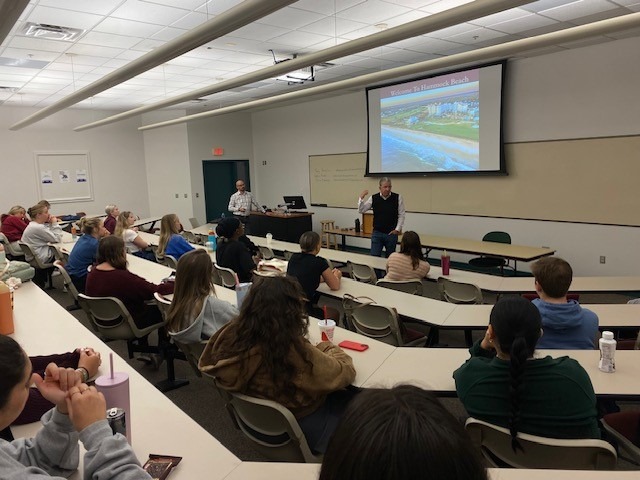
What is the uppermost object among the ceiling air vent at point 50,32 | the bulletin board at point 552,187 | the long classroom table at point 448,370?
the ceiling air vent at point 50,32

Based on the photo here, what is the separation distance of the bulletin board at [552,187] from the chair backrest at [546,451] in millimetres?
5524

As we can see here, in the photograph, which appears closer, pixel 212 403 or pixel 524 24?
pixel 212 403

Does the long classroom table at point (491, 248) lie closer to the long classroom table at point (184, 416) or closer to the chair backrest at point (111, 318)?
the long classroom table at point (184, 416)

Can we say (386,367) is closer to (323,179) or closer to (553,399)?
(553,399)

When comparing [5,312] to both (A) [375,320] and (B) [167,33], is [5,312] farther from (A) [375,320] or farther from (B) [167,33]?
(B) [167,33]

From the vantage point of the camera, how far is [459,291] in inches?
158

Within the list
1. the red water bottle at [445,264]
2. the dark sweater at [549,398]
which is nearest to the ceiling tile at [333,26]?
the red water bottle at [445,264]

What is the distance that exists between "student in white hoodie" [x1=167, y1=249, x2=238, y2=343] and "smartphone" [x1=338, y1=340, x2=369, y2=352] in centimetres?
75

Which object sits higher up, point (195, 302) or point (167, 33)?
point (167, 33)

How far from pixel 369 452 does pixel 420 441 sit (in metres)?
0.07

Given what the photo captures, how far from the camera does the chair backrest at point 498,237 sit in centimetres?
675

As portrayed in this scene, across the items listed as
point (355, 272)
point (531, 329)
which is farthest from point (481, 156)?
point (531, 329)

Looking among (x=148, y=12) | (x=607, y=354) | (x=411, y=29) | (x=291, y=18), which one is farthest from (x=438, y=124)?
(x=607, y=354)

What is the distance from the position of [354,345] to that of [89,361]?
51.0 inches
